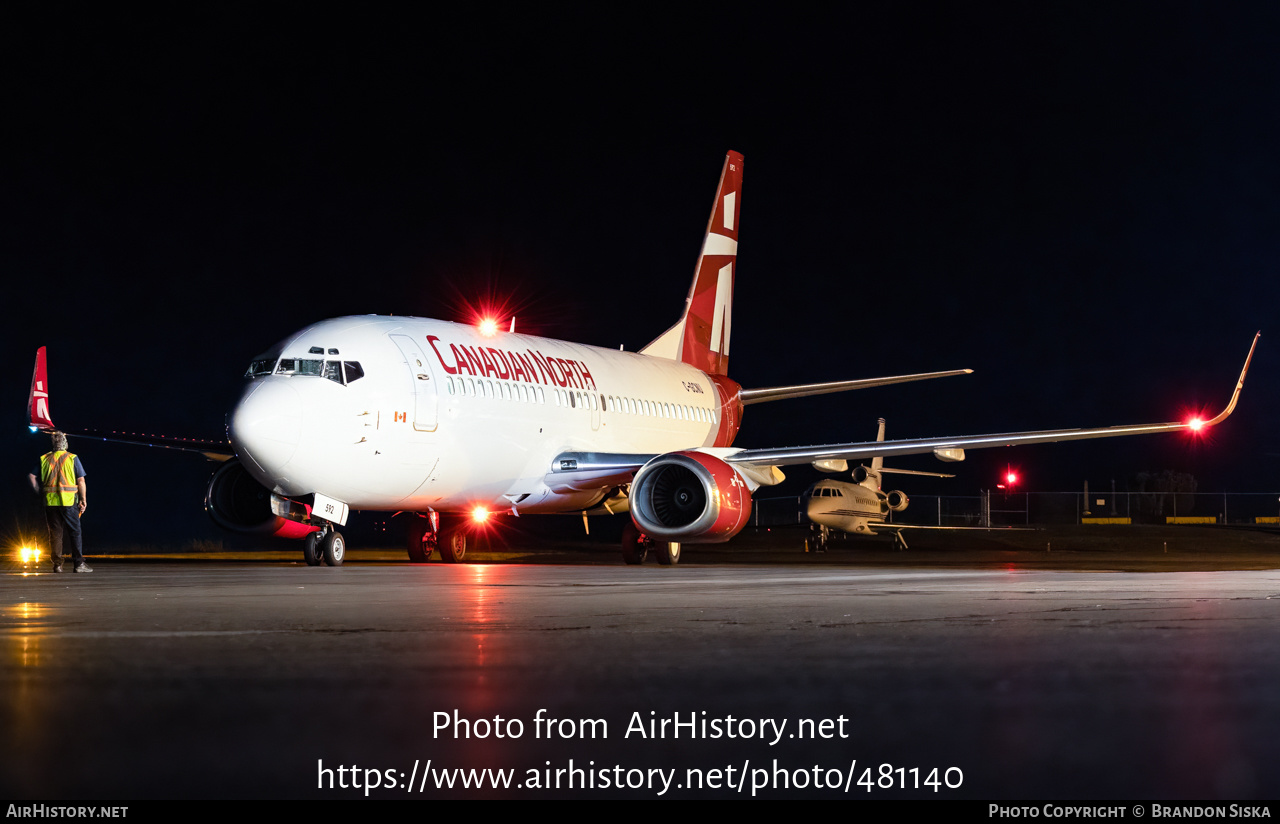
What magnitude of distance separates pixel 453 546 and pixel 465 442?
156 inches

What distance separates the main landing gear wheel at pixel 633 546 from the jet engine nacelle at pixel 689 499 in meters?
2.10

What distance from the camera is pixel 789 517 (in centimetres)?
6906

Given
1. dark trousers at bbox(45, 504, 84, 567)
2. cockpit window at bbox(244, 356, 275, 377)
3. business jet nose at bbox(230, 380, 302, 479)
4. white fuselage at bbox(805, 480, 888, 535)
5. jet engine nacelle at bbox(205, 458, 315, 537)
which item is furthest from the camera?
white fuselage at bbox(805, 480, 888, 535)

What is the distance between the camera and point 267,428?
17484 millimetres

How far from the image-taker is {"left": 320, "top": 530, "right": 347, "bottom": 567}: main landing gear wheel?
61.9 ft

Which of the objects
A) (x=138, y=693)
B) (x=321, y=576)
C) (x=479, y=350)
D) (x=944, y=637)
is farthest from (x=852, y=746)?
(x=479, y=350)

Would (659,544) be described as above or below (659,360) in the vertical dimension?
below

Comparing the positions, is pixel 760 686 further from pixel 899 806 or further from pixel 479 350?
pixel 479 350

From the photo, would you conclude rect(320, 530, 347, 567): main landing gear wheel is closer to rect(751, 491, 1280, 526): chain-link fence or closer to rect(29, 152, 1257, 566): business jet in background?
rect(29, 152, 1257, 566): business jet in background

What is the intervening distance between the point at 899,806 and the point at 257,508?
19.0 meters

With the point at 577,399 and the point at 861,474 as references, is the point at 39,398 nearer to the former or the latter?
the point at 577,399

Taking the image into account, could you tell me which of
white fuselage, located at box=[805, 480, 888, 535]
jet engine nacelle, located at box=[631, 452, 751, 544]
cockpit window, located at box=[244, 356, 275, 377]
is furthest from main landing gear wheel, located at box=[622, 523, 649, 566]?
white fuselage, located at box=[805, 480, 888, 535]

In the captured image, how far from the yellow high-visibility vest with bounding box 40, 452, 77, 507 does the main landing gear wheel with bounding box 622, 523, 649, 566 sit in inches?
368

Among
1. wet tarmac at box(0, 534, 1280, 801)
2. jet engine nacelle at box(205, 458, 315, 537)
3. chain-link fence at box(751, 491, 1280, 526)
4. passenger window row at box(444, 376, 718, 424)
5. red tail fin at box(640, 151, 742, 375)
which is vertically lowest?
chain-link fence at box(751, 491, 1280, 526)
